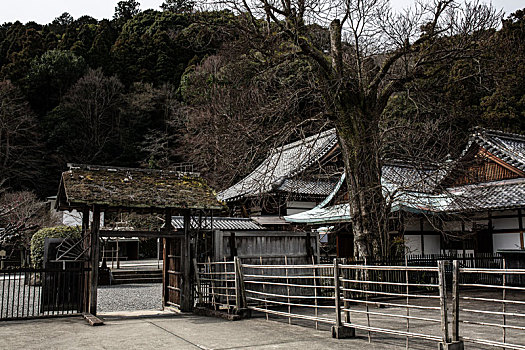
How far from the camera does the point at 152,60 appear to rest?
2143 inches

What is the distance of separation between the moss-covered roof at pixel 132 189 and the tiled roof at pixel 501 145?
417 inches

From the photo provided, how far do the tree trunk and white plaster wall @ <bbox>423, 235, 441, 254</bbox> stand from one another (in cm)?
657

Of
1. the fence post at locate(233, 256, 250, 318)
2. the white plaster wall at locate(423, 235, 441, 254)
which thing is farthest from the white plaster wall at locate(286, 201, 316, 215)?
the fence post at locate(233, 256, 250, 318)

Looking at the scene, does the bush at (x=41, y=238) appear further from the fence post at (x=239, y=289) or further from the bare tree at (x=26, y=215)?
the fence post at (x=239, y=289)

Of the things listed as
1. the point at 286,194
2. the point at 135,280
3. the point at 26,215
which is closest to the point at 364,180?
the point at 286,194

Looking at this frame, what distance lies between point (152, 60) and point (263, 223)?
35.6m

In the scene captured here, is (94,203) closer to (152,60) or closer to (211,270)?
(211,270)

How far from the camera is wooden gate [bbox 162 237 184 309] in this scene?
504 inches

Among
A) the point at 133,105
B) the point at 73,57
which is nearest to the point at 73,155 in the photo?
the point at 133,105

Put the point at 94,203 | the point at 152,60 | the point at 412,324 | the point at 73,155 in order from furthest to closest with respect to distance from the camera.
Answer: the point at 152,60 → the point at 73,155 → the point at 94,203 → the point at 412,324

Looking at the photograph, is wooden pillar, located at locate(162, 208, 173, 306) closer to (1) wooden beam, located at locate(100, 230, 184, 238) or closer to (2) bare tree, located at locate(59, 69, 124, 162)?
(1) wooden beam, located at locate(100, 230, 184, 238)

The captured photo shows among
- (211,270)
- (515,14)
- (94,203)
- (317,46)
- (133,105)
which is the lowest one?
(211,270)

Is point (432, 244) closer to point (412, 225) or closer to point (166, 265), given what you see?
point (412, 225)

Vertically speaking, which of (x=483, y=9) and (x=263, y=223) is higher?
(x=483, y=9)
